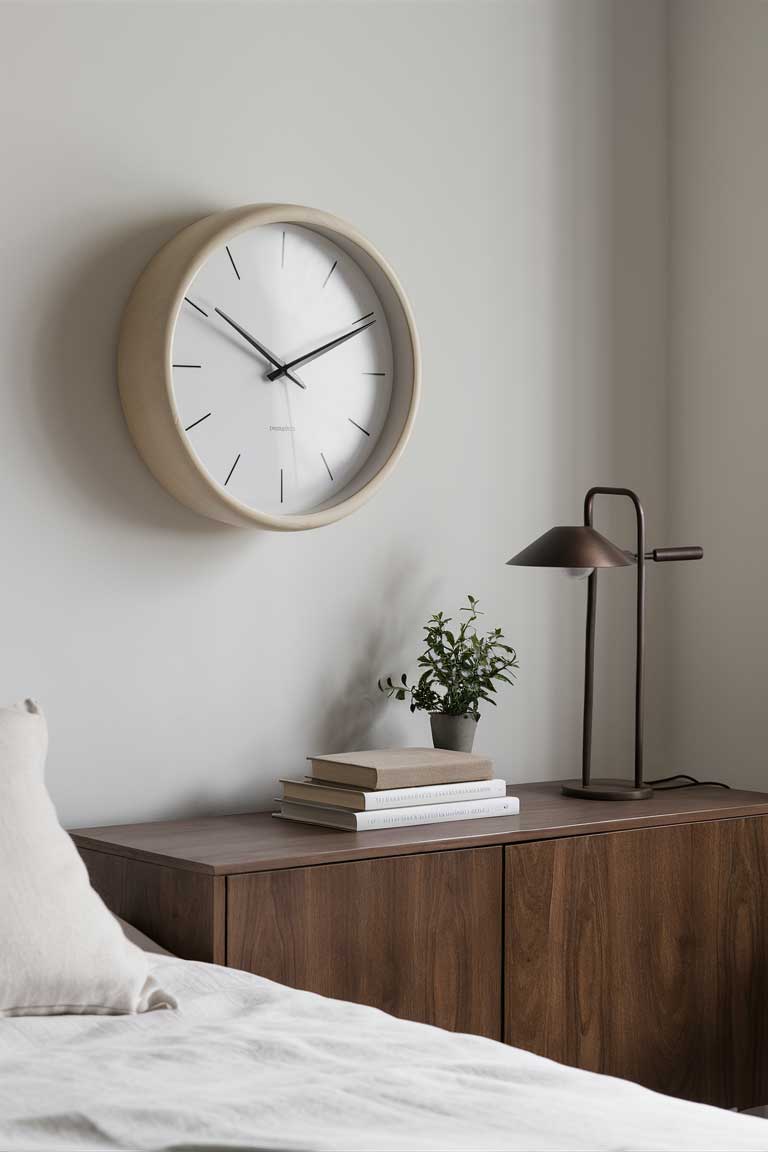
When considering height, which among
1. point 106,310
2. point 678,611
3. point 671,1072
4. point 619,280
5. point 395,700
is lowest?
point 671,1072

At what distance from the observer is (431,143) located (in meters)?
2.55

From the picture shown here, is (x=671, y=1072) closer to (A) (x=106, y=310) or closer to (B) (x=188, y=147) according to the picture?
(A) (x=106, y=310)

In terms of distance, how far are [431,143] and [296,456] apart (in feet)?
2.24

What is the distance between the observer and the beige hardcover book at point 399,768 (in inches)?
82.7

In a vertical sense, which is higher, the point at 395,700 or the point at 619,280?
the point at 619,280

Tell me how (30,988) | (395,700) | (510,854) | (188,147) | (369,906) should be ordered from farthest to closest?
(395,700)
(188,147)
(510,854)
(369,906)
(30,988)

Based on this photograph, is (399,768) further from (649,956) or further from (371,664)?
(649,956)

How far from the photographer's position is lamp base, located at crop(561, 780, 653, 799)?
241 centimetres

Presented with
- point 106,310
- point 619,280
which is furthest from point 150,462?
point 619,280

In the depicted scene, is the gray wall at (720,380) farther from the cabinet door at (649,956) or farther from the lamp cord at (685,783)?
the cabinet door at (649,956)

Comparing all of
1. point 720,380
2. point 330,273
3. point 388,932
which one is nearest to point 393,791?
point 388,932

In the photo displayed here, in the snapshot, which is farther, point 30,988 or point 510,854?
point 510,854

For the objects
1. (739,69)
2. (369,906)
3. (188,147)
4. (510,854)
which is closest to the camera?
(369,906)

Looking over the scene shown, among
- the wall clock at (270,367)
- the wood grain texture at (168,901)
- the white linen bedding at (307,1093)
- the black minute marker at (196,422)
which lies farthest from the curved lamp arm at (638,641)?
the white linen bedding at (307,1093)
